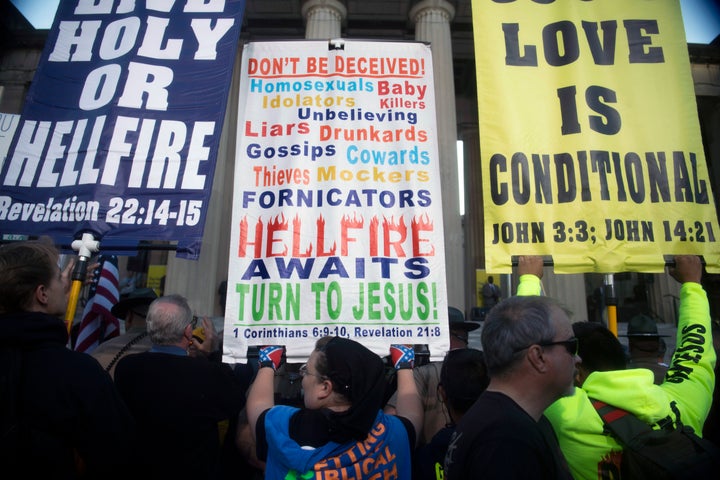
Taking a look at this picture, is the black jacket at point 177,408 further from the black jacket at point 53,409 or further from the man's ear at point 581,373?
the man's ear at point 581,373

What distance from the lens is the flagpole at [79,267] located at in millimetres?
2873

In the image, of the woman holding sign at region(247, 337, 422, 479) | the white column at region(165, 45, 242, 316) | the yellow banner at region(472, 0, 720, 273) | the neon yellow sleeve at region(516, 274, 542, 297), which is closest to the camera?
the woman holding sign at region(247, 337, 422, 479)

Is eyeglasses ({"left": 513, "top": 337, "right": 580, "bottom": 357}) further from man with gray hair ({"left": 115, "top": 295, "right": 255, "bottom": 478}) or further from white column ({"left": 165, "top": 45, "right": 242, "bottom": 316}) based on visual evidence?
white column ({"left": 165, "top": 45, "right": 242, "bottom": 316})

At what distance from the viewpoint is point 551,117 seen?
11.0 feet

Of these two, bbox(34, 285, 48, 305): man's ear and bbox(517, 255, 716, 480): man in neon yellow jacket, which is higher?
bbox(34, 285, 48, 305): man's ear

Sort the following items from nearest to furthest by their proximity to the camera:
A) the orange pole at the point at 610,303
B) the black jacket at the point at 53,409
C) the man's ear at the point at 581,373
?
the black jacket at the point at 53,409 < the man's ear at the point at 581,373 < the orange pole at the point at 610,303

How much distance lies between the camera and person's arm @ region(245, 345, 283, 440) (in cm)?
214

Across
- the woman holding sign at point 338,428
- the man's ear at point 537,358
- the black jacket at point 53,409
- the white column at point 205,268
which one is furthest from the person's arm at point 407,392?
the white column at point 205,268

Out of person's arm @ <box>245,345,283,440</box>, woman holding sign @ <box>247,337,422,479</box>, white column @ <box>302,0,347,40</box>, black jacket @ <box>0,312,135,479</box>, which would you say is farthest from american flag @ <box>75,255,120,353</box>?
white column @ <box>302,0,347,40</box>

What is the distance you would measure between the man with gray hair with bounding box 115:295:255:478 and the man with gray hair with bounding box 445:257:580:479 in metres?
1.27

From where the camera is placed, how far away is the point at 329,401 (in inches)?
73.6

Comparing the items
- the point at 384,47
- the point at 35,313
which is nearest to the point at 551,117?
the point at 384,47

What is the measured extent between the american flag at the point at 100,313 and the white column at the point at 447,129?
566cm

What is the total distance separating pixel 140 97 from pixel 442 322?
9.53ft
